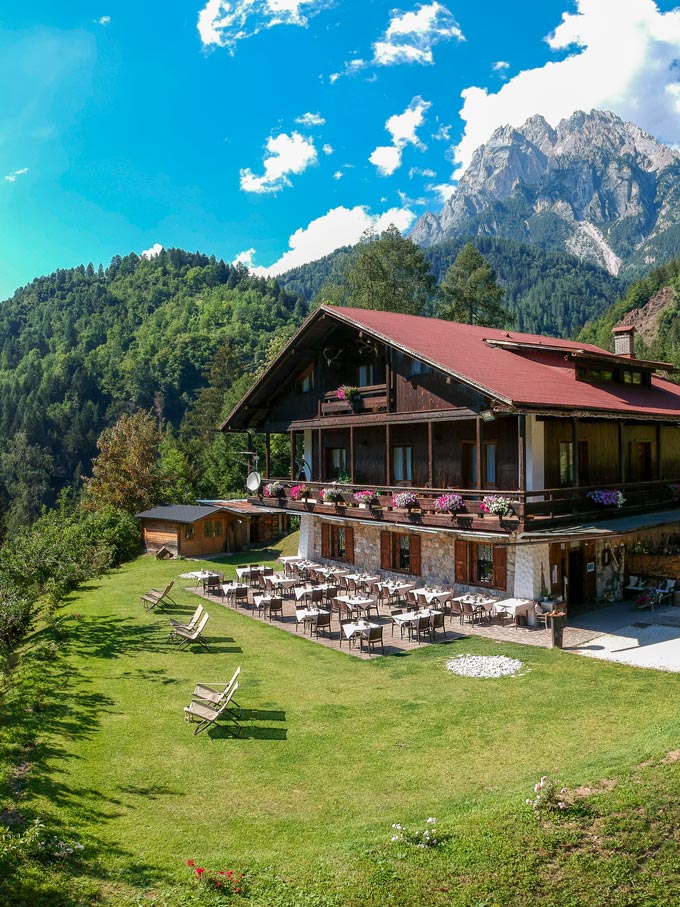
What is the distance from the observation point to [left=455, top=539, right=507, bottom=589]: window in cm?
1975

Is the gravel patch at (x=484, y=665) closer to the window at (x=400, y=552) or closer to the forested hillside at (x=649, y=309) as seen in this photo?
the window at (x=400, y=552)

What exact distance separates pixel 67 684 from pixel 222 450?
3933 cm

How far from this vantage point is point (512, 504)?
16953 mm

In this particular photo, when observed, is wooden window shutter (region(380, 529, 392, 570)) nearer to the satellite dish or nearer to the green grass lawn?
the satellite dish

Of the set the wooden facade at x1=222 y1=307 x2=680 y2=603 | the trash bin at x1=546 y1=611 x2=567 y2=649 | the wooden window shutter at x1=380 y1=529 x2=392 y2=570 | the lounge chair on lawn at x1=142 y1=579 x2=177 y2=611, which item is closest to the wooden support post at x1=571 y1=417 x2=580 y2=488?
the wooden facade at x1=222 y1=307 x2=680 y2=603

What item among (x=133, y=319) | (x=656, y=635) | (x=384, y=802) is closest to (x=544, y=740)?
(x=384, y=802)

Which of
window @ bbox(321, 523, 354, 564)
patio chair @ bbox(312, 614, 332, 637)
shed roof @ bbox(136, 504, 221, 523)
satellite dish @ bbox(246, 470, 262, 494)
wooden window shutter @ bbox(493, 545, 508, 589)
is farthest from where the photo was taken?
shed roof @ bbox(136, 504, 221, 523)

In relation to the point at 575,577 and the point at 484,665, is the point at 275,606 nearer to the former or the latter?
the point at 484,665

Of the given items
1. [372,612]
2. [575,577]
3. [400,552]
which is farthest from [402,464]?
[575,577]

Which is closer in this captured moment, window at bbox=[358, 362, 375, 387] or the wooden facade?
the wooden facade

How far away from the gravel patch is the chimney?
18.5 meters

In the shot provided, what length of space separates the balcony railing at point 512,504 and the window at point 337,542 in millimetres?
2288

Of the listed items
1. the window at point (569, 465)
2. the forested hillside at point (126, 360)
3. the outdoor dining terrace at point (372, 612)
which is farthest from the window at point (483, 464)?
the forested hillside at point (126, 360)

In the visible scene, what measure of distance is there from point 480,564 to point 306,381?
36.5ft
